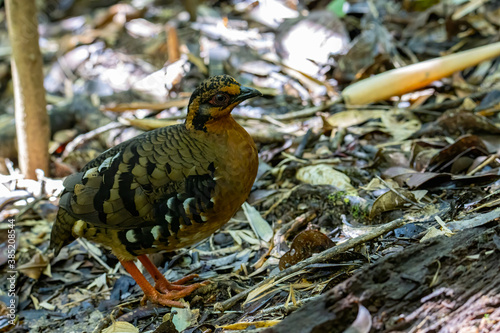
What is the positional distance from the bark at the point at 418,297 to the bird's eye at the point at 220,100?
57.8 inches

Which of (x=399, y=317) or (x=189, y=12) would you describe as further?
(x=189, y=12)

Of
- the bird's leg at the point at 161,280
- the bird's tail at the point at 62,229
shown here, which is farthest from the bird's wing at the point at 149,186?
the bird's leg at the point at 161,280

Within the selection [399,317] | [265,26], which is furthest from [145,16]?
[399,317]

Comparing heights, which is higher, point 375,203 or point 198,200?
point 198,200

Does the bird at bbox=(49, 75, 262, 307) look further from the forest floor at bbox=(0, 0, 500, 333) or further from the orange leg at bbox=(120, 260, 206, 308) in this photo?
the forest floor at bbox=(0, 0, 500, 333)

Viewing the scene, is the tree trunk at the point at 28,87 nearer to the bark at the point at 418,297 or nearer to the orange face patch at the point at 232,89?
the orange face patch at the point at 232,89

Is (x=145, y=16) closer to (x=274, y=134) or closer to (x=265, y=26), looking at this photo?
(x=265, y=26)

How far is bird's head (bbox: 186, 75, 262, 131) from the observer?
10.3 feet

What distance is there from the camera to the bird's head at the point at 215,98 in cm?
315

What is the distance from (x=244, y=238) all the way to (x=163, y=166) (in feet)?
3.51

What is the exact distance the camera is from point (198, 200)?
3.07 meters

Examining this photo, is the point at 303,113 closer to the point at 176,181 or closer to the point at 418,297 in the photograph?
the point at 176,181

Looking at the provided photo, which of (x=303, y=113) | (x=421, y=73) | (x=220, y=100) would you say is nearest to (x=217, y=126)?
(x=220, y=100)

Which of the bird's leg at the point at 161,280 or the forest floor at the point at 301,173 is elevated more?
the forest floor at the point at 301,173
